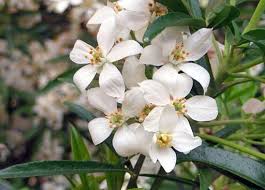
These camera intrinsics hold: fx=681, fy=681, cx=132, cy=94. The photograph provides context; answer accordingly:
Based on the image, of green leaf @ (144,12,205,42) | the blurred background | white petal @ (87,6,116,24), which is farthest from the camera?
the blurred background

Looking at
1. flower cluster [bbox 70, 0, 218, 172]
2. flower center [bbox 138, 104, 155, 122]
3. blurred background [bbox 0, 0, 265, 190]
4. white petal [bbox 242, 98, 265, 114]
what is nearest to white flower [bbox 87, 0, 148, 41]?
flower cluster [bbox 70, 0, 218, 172]

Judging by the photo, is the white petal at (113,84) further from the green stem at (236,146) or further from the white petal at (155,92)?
the green stem at (236,146)

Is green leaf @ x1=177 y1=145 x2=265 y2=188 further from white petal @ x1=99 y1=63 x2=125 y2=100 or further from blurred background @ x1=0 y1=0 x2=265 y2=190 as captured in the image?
blurred background @ x1=0 y1=0 x2=265 y2=190

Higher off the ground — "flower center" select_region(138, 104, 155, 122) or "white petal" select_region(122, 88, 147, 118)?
"white petal" select_region(122, 88, 147, 118)

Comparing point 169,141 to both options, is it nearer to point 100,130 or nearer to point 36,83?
point 100,130

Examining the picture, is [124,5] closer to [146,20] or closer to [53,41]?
[146,20]

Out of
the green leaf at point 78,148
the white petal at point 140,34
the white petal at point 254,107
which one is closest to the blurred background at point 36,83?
the green leaf at point 78,148

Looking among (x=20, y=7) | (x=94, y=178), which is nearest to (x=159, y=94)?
(x=94, y=178)
